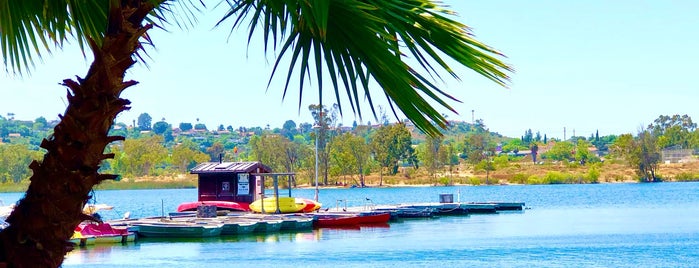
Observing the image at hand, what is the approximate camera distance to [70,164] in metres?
4.95

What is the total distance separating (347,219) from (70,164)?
162 ft

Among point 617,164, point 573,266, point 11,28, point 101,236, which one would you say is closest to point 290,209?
point 101,236

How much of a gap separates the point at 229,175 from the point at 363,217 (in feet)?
25.9

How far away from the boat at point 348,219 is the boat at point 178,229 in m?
7.78

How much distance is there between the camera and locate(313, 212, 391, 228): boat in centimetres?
5291

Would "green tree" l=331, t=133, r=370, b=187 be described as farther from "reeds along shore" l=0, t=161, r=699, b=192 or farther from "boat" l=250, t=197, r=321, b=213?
"boat" l=250, t=197, r=321, b=213

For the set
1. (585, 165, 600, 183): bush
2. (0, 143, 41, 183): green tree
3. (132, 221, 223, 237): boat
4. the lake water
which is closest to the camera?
the lake water

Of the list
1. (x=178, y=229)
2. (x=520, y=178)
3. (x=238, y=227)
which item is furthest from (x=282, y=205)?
(x=520, y=178)

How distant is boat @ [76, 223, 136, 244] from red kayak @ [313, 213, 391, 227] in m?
11.5

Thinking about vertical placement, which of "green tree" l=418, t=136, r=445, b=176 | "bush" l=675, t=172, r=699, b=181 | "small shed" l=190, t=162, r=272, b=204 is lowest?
"small shed" l=190, t=162, r=272, b=204

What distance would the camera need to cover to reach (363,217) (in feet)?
184

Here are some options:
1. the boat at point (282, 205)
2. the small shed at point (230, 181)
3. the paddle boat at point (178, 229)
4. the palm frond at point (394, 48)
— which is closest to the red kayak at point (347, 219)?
the boat at point (282, 205)

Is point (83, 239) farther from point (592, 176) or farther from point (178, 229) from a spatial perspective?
point (592, 176)

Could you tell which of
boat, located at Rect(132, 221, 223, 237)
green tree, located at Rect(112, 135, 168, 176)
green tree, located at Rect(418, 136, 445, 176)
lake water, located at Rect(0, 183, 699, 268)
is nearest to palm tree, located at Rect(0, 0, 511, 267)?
lake water, located at Rect(0, 183, 699, 268)
